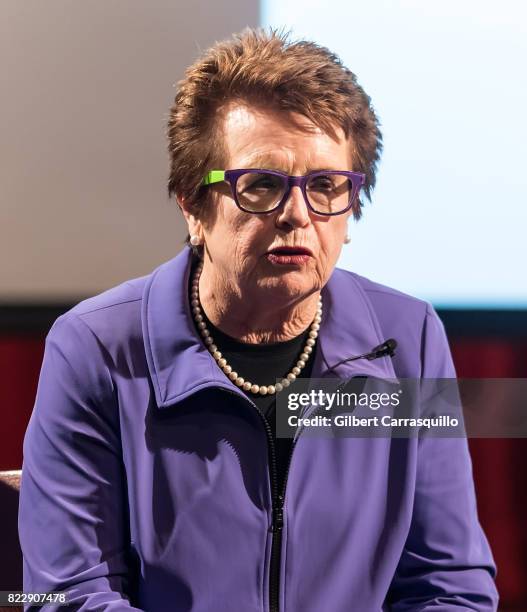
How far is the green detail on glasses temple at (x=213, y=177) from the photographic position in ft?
3.47

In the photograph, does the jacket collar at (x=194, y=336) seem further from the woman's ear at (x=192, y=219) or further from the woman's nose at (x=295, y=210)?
the woman's nose at (x=295, y=210)

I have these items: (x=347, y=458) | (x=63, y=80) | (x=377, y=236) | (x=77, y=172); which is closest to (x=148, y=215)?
(x=77, y=172)

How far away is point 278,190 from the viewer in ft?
3.39

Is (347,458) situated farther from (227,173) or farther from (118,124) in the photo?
(118,124)

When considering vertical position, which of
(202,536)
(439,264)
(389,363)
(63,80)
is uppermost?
(63,80)

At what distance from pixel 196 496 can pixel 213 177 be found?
1.37 feet

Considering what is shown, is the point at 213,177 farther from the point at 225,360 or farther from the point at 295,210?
the point at 225,360

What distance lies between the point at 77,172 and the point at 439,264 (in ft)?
2.66

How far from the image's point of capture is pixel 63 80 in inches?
63.3

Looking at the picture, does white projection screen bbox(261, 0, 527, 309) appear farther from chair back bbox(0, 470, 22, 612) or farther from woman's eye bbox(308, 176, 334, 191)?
chair back bbox(0, 470, 22, 612)

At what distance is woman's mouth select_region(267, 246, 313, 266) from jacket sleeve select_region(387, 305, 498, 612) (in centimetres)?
32

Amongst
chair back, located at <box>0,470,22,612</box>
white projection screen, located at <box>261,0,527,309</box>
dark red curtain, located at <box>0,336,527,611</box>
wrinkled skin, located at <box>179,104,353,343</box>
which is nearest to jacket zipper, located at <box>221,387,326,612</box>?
wrinkled skin, located at <box>179,104,353,343</box>

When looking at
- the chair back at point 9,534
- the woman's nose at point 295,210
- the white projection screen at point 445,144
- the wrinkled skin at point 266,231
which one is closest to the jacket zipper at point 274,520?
the wrinkled skin at point 266,231

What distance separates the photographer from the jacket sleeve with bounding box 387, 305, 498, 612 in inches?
43.6
